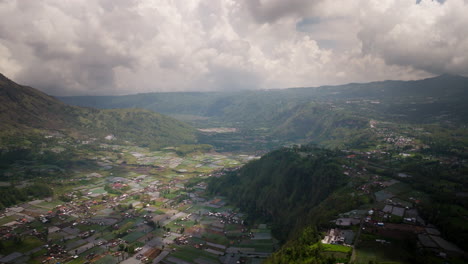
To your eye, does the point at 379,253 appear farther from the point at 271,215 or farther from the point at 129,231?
the point at 129,231

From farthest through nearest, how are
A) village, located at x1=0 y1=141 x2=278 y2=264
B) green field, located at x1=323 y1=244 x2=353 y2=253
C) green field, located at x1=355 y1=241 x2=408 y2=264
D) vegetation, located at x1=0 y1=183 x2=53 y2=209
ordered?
vegetation, located at x1=0 y1=183 x2=53 y2=209
village, located at x1=0 y1=141 x2=278 y2=264
green field, located at x1=323 y1=244 x2=353 y2=253
green field, located at x1=355 y1=241 x2=408 y2=264

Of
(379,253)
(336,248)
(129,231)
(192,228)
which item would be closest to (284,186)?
(192,228)

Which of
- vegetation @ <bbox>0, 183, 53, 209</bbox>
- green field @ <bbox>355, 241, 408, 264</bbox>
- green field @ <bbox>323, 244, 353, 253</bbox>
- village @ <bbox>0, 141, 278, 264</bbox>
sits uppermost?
green field @ <bbox>355, 241, 408, 264</bbox>

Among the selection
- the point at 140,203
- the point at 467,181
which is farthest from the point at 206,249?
the point at 467,181

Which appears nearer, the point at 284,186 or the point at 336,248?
the point at 336,248

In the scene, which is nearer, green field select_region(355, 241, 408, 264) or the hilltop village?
green field select_region(355, 241, 408, 264)

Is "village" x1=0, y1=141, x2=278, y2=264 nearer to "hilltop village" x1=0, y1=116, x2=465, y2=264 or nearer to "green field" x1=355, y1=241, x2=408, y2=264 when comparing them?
"hilltop village" x1=0, y1=116, x2=465, y2=264

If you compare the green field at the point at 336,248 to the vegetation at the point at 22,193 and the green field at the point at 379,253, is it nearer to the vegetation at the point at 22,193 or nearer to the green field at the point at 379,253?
the green field at the point at 379,253

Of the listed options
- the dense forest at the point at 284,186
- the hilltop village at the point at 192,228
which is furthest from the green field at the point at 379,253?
the dense forest at the point at 284,186

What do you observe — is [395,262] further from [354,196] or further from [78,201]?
[78,201]

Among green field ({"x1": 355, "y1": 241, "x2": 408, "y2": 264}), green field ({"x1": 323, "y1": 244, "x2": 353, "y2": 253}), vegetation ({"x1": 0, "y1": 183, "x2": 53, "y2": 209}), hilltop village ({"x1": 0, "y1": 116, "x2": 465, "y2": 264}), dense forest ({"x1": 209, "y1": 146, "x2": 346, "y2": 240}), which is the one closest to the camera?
green field ({"x1": 355, "y1": 241, "x2": 408, "y2": 264})

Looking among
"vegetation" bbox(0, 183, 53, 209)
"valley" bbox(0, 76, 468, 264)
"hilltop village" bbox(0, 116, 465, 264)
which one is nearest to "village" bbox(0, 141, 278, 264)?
"hilltop village" bbox(0, 116, 465, 264)
